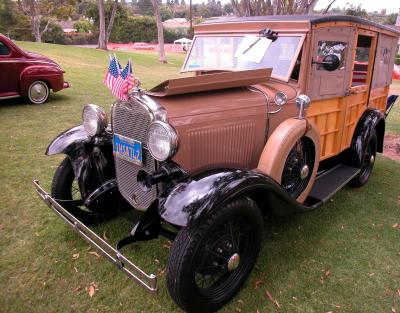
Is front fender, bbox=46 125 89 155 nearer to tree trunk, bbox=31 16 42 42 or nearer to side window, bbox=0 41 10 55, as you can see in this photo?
side window, bbox=0 41 10 55

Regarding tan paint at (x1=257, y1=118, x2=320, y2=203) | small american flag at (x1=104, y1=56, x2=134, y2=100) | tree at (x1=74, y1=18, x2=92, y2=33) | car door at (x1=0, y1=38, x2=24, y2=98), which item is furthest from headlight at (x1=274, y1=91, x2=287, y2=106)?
tree at (x1=74, y1=18, x2=92, y2=33)

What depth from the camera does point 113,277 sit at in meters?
2.78

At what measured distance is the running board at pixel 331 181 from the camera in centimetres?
344

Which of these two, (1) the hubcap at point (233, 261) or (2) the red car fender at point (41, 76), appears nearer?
(1) the hubcap at point (233, 261)

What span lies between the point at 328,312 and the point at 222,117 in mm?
1639

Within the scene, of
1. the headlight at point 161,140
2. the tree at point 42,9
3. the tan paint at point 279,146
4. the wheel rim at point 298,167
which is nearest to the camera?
the headlight at point 161,140

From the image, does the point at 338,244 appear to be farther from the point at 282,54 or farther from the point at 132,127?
the point at 132,127

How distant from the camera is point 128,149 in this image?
106 inches

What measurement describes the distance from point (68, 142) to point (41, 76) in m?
5.94

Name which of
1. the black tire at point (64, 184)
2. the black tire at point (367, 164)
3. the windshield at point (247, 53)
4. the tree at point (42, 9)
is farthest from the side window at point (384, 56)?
the tree at point (42, 9)

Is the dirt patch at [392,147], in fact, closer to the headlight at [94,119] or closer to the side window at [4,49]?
the headlight at [94,119]

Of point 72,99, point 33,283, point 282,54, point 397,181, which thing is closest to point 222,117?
point 282,54

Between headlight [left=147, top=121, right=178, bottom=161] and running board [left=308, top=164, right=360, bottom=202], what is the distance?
177 cm

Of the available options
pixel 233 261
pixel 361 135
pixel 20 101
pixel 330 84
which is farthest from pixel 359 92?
pixel 20 101
